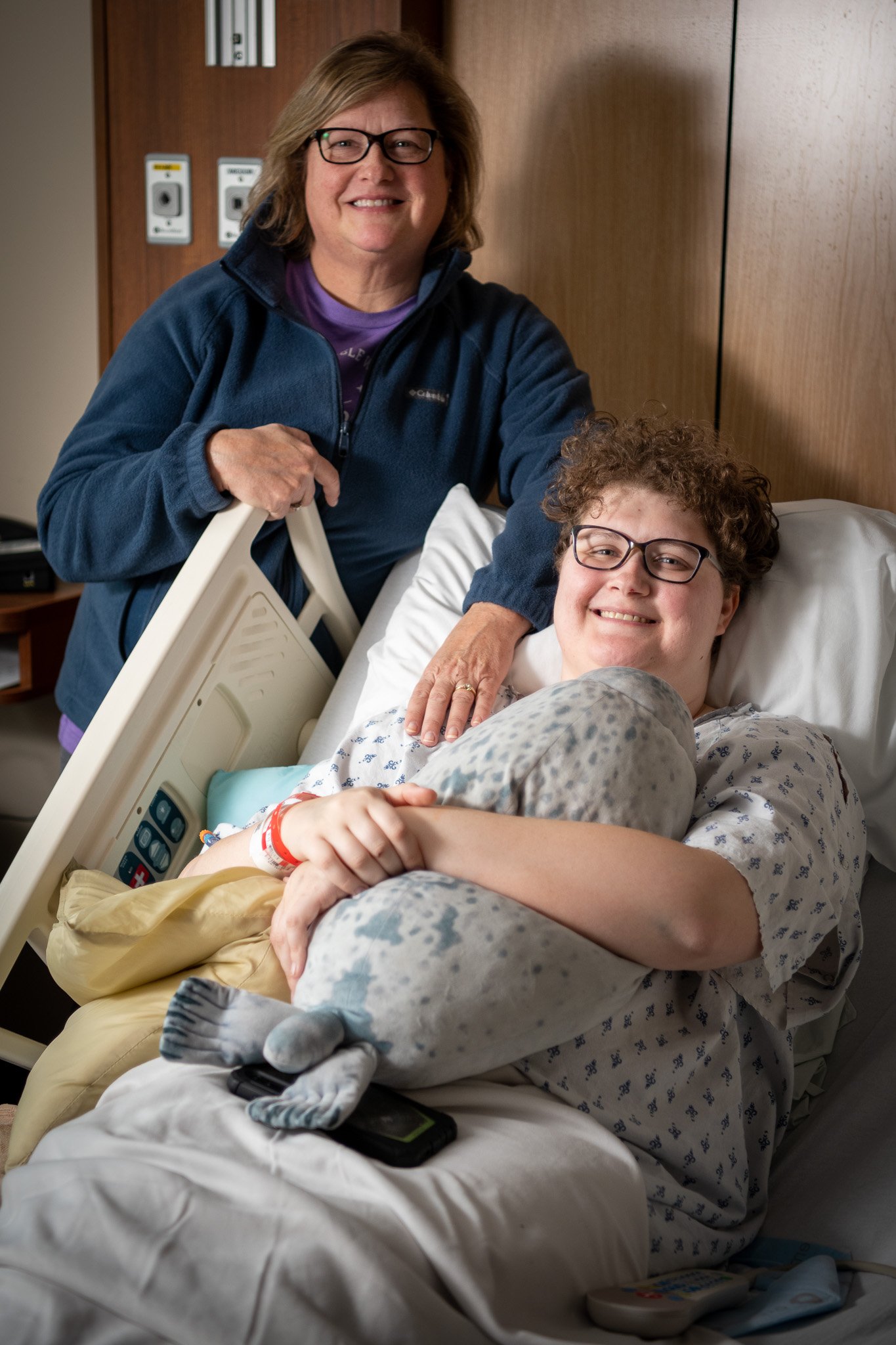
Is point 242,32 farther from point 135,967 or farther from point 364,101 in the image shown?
point 135,967

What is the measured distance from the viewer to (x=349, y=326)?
1931mm

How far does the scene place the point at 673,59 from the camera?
216 centimetres

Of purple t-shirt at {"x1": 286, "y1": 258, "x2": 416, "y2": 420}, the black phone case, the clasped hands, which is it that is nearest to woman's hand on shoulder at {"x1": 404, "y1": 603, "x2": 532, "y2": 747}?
the clasped hands

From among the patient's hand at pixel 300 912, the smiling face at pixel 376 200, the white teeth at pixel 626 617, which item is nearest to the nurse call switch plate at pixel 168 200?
the smiling face at pixel 376 200

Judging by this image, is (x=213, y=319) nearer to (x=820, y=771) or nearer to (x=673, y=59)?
(x=673, y=59)

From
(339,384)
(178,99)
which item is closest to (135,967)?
(339,384)

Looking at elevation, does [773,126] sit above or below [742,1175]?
above

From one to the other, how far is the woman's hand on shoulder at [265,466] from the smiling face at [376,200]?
356mm

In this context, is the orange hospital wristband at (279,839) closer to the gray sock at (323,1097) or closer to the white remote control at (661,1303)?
the gray sock at (323,1097)

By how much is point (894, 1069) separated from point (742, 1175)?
29 centimetres

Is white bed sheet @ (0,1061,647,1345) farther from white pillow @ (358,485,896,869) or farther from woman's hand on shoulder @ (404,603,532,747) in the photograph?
white pillow @ (358,485,896,869)

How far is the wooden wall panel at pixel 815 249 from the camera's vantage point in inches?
79.8

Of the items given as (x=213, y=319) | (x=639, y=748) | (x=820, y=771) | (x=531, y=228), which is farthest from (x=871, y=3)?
(x=639, y=748)

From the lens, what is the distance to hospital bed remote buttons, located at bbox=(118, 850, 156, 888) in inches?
62.6
